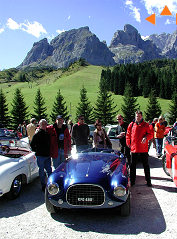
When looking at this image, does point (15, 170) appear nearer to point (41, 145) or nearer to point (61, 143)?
point (41, 145)

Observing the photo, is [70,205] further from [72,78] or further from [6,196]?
[72,78]

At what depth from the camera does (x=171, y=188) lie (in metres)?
6.05

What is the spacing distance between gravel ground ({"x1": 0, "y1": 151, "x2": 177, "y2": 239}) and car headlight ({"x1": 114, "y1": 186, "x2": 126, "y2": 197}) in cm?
52

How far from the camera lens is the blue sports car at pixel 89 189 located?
4207 millimetres

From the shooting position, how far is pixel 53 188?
4.45 metres

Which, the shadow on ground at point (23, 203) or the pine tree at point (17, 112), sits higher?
the shadow on ground at point (23, 203)

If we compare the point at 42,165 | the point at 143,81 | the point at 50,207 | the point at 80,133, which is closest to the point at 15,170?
the point at 42,165

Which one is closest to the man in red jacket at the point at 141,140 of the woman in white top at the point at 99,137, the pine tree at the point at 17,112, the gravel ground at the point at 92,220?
the gravel ground at the point at 92,220

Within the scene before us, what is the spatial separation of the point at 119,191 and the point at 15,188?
2.73 m

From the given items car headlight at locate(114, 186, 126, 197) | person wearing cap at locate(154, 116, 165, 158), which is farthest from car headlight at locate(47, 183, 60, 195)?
person wearing cap at locate(154, 116, 165, 158)

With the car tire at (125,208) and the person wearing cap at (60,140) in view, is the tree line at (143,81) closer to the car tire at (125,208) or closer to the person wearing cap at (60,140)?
the person wearing cap at (60,140)

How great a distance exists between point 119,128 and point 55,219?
4.26 meters

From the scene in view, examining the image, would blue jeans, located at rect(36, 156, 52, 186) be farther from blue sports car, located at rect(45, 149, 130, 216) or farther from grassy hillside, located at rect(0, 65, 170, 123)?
grassy hillside, located at rect(0, 65, 170, 123)

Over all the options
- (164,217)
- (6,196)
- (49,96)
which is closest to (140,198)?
(164,217)
